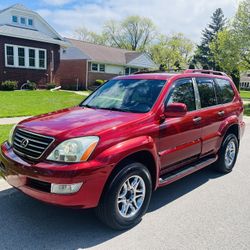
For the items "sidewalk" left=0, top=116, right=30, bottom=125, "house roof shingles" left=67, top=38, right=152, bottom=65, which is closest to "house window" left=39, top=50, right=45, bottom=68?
"house roof shingles" left=67, top=38, right=152, bottom=65

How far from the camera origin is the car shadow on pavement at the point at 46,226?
3375mm

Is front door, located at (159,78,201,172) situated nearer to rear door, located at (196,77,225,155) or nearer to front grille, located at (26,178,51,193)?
rear door, located at (196,77,225,155)

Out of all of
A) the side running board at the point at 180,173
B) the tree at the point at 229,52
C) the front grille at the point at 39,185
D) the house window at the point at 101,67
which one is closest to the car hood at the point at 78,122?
the front grille at the point at 39,185

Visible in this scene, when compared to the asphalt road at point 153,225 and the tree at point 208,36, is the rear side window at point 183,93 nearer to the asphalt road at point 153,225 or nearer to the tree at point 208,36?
the asphalt road at point 153,225

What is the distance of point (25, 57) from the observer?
80.4 feet

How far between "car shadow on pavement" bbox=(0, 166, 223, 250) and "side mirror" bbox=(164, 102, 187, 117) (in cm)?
136

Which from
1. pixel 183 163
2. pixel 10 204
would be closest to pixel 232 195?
pixel 183 163

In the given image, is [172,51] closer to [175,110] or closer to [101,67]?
[101,67]

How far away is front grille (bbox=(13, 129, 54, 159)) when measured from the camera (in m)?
3.47

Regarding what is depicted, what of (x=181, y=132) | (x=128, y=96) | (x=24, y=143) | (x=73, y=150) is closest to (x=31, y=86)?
(x=128, y=96)

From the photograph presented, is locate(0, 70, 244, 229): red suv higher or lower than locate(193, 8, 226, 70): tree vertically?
lower

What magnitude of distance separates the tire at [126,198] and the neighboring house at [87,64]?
95.2 ft

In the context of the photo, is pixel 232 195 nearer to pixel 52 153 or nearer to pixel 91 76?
pixel 52 153

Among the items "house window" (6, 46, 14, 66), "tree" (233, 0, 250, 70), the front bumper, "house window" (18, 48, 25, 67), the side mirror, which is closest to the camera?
the front bumper
